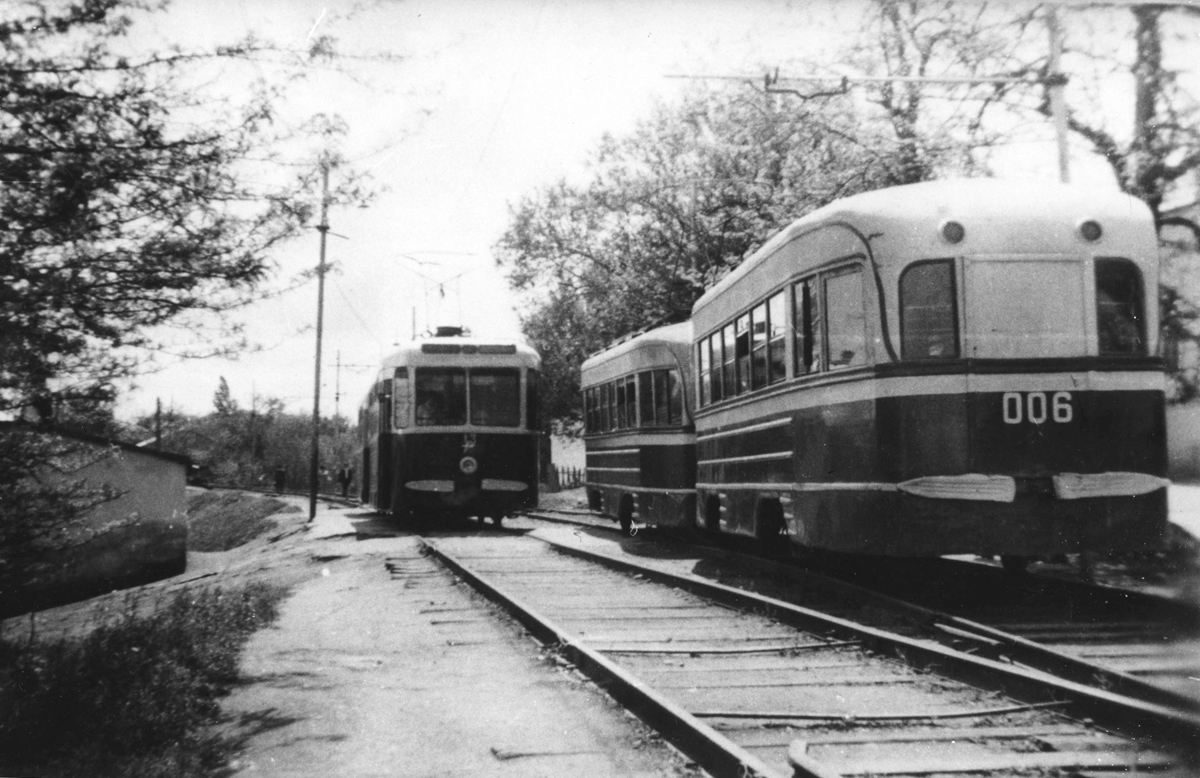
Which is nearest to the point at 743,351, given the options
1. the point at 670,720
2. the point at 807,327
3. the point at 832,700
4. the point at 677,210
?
the point at 807,327

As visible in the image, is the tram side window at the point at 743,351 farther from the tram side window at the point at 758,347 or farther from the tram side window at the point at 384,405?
the tram side window at the point at 384,405

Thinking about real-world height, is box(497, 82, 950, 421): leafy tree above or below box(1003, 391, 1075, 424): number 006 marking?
above

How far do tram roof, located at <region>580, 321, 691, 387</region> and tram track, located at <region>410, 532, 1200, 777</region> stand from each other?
567 cm

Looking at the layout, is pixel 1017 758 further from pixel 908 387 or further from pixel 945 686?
pixel 908 387

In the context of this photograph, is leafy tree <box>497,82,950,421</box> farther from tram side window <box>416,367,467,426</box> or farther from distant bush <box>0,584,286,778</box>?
distant bush <box>0,584,286,778</box>

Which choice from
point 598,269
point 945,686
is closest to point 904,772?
point 945,686

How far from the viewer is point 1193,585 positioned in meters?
6.65

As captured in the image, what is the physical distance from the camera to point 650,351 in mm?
15195

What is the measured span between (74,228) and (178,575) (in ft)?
80.4

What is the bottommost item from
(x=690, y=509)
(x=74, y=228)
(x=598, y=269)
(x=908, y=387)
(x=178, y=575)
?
(x=178, y=575)

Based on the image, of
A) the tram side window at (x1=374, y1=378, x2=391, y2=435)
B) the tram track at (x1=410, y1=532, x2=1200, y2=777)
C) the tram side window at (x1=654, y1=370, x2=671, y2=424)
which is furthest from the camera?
the tram side window at (x1=374, y1=378, x2=391, y2=435)

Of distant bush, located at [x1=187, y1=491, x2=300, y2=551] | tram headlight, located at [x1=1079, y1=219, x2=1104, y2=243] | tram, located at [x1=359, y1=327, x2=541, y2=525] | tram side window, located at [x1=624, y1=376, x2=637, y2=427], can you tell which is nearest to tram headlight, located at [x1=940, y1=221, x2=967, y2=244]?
tram headlight, located at [x1=1079, y1=219, x2=1104, y2=243]

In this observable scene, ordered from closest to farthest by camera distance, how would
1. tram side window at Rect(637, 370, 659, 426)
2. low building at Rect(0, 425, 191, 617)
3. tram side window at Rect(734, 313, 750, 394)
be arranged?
low building at Rect(0, 425, 191, 617) < tram side window at Rect(734, 313, 750, 394) < tram side window at Rect(637, 370, 659, 426)

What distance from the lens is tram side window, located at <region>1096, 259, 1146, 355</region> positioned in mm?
7945
